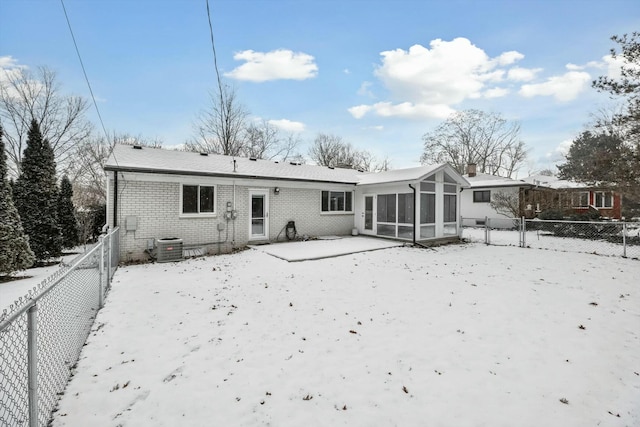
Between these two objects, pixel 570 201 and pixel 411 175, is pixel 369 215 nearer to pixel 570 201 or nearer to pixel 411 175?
pixel 411 175

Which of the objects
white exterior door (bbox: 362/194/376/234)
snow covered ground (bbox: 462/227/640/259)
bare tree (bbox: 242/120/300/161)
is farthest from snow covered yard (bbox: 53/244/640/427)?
bare tree (bbox: 242/120/300/161)

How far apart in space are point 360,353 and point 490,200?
21.9 m

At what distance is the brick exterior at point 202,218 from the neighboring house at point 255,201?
1.2 inches

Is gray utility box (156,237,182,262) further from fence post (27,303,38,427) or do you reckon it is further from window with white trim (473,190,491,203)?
window with white trim (473,190,491,203)

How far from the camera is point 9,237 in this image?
9.66m

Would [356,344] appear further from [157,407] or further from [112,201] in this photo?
[112,201]

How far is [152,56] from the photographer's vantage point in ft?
31.2

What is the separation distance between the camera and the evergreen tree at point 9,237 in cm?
953

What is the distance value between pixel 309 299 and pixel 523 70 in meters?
17.0

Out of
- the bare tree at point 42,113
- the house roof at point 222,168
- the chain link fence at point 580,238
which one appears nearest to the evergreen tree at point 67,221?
the house roof at point 222,168

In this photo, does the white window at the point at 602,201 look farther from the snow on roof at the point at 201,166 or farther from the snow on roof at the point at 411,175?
the snow on roof at the point at 201,166

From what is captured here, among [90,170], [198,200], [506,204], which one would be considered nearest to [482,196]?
[506,204]

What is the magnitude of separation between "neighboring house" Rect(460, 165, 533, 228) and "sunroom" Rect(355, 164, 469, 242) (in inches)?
239

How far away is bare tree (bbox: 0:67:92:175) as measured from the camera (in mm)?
21656
